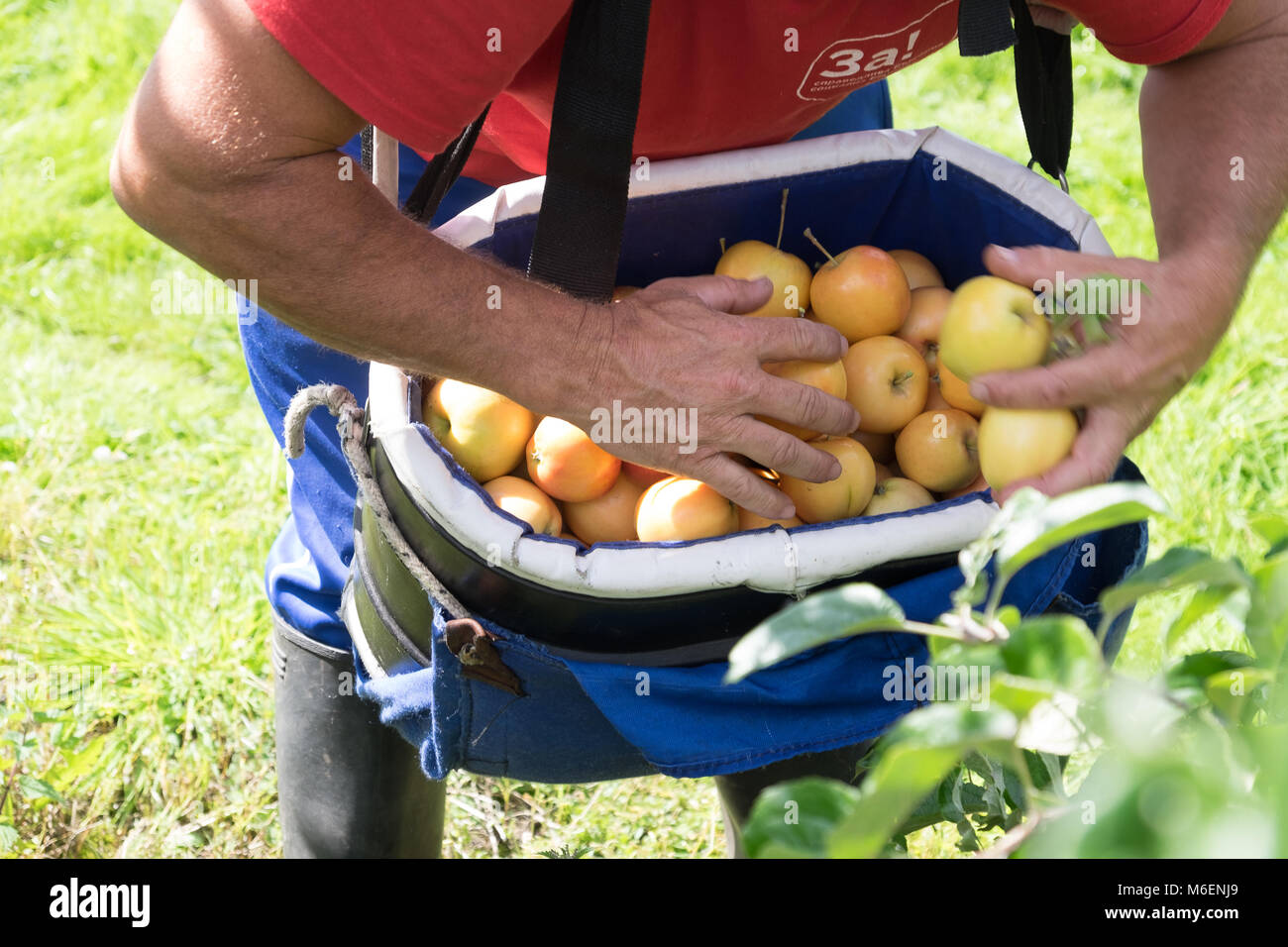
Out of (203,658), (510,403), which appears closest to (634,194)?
(510,403)

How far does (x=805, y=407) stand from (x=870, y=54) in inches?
17.7

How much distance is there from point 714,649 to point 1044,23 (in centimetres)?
91

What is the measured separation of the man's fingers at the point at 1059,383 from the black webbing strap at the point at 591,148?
1.31 feet

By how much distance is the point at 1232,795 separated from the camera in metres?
0.43

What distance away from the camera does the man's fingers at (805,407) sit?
1198 millimetres

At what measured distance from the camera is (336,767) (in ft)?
5.32

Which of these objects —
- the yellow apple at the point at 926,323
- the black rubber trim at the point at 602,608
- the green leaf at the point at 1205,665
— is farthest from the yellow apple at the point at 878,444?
the green leaf at the point at 1205,665

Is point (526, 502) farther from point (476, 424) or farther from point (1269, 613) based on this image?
point (1269, 613)

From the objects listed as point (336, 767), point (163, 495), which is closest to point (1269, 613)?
point (336, 767)

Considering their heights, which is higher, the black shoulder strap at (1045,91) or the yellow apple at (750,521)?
the black shoulder strap at (1045,91)

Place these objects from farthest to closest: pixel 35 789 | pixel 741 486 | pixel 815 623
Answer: pixel 35 789 < pixel 741 486 < pixel 815 623

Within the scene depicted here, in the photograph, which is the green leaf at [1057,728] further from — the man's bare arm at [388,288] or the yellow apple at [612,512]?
the yellow apple at [612,512]
